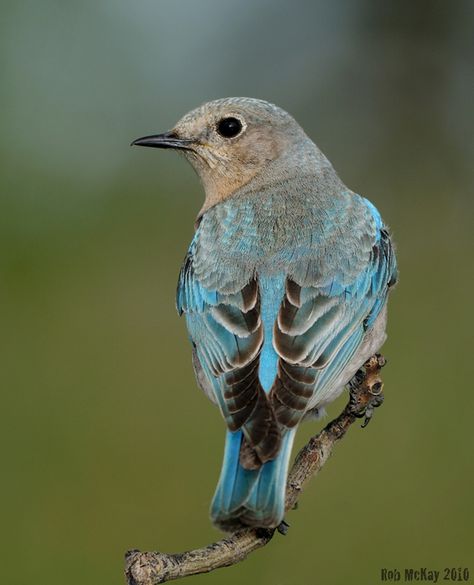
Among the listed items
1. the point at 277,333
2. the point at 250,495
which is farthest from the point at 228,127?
the point at 250,495

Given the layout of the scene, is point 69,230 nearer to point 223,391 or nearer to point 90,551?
point 90,551

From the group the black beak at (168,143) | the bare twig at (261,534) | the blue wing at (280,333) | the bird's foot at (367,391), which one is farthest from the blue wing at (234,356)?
the black beak at (168,143)

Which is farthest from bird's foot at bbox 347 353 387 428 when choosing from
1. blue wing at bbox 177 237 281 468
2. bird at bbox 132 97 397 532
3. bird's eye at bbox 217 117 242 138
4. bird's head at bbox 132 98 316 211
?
bird's eye at bbox 217 117 242 138

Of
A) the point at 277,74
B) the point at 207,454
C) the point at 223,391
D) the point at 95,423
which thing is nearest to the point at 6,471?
the point at 95,423

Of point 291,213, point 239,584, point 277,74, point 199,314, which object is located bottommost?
point 239,584

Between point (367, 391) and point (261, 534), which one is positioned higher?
point (367, 391)

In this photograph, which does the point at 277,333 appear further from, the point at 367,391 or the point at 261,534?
the point at 261,534

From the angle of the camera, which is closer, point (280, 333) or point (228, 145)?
point (280, 333)
